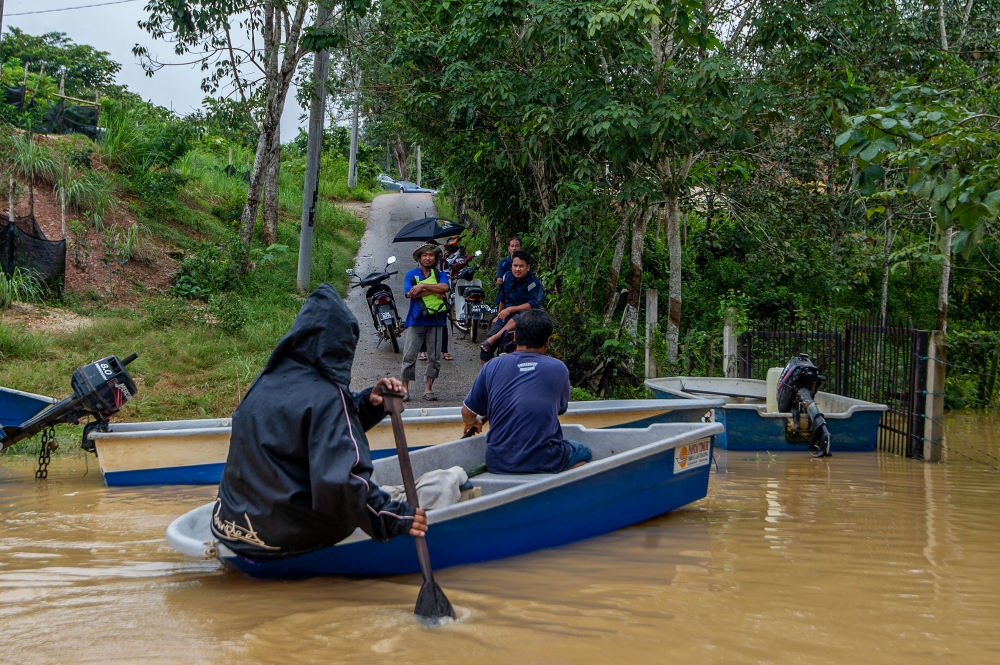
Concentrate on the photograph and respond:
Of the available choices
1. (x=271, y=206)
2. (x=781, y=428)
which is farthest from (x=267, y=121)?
(x=781, y=428)

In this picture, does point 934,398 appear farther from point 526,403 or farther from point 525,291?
point 526,403

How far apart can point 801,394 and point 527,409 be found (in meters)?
4.27

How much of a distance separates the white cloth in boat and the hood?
46.6 inches

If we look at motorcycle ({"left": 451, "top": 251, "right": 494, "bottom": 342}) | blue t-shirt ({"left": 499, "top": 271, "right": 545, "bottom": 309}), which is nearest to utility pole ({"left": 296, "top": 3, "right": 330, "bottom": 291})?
motorcycle ({"left": 451, "top": 251, "right": 494, "bottom": 342})

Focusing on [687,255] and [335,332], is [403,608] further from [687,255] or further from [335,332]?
[687,255]

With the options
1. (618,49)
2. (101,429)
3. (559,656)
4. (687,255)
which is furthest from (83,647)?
(687,255)

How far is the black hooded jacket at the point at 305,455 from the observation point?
13.1 ft

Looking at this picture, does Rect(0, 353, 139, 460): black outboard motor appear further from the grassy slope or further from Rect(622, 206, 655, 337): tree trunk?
Rect(622, 206, 655, 337): tree trunk

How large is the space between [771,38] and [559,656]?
8690mm

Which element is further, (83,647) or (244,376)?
(244,376)

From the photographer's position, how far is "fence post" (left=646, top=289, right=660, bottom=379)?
11.4 meters

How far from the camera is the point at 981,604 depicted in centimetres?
446

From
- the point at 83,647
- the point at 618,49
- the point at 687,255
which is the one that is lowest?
the point at 83,647

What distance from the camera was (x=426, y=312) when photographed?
399 inches
